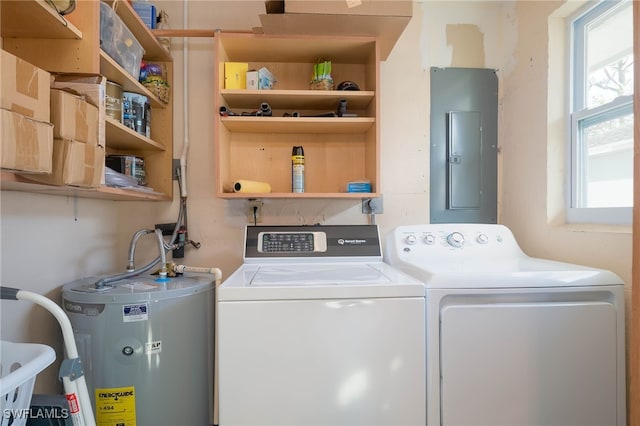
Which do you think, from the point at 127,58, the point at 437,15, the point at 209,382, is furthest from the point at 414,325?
the point at 437,15

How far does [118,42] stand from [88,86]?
41 cm

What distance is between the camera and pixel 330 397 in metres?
0.98

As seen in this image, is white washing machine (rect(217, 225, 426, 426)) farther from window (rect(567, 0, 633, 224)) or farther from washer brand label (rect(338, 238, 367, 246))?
window (rect(567, 0, 633, 224))

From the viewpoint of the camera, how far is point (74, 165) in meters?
0.92

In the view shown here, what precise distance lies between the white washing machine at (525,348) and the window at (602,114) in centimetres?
50

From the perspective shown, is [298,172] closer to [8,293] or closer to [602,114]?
[8,293]

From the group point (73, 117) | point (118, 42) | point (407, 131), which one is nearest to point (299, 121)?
point (407, 131)

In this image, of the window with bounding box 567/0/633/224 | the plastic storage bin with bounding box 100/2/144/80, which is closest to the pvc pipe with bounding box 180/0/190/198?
the plastic storage bin with bounding box 100/2/144/80

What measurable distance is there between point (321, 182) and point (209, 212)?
2.18 feet

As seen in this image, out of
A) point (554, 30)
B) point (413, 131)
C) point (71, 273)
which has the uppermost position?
point (554, 30)

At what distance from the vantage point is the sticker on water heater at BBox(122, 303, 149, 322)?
120 centimetres

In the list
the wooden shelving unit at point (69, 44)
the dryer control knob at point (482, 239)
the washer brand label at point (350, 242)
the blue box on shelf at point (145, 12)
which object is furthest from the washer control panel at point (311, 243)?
the blue box on shelf at point (145, 12)

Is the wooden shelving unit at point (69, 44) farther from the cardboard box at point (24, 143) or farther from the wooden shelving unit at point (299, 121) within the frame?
the wooden shelving unit at point (299, 121)

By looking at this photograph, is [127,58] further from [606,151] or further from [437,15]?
[606,151]
